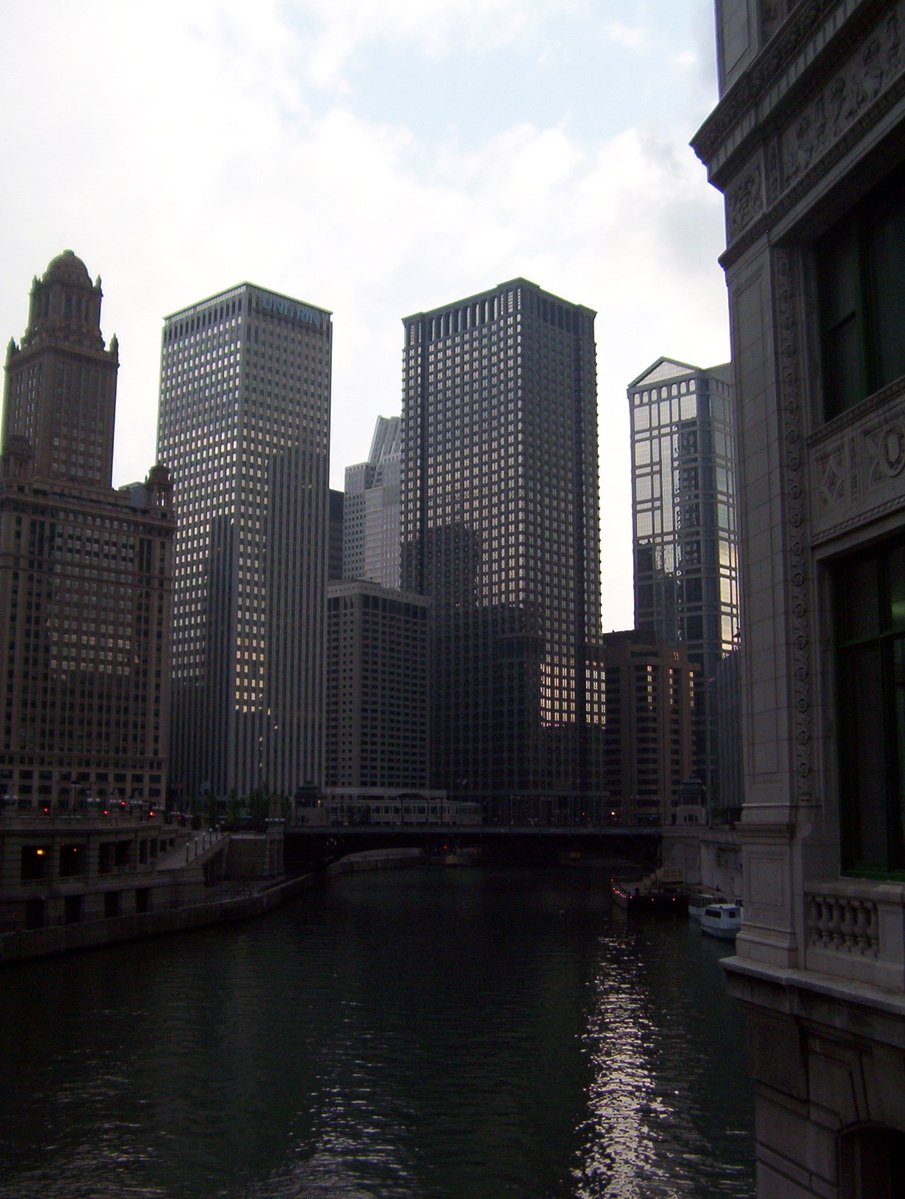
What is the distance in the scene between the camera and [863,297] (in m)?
15.4

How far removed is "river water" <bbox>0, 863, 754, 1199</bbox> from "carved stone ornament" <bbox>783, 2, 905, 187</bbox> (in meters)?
28.8

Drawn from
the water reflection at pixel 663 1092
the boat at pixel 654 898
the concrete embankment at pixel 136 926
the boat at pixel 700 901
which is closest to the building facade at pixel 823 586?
the water reflection at pixel 663 1092

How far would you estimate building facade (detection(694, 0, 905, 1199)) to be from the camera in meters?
14.0

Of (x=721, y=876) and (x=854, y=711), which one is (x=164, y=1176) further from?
(x=721, y=876)

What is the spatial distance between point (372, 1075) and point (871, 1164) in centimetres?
3783

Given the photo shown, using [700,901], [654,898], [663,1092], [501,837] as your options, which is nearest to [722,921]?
[700,901]

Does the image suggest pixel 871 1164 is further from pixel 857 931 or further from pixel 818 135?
pixel 818 135

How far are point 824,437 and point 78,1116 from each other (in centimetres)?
3761

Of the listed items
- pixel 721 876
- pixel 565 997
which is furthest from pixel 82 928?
pixel 721 876

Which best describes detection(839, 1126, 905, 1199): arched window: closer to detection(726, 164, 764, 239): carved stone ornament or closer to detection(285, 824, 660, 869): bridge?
detection(726, 164, 764, 239): carved stone ornament

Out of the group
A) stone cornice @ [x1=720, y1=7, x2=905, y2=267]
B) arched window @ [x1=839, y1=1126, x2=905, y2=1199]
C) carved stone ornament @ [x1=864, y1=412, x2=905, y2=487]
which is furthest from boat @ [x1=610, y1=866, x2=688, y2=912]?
carved stone ornament @ [x1=864, y1=412, x2=905, y2=487]

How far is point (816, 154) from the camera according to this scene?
52.1 ft

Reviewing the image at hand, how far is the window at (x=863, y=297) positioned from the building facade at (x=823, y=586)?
0.03m

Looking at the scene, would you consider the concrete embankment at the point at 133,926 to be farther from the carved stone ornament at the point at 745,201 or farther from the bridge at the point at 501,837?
the carved stone ornament at the point at 745,201
